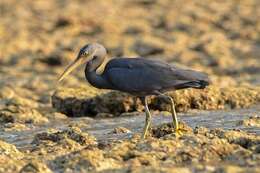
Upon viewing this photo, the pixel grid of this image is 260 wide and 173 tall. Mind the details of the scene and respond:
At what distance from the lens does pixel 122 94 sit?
46.0ft

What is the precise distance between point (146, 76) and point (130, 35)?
1524cm

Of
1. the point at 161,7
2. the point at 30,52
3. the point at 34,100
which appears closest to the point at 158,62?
the point at 34,100

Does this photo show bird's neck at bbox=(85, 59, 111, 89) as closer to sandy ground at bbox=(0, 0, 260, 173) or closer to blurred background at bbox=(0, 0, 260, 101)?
sandy ground at bbox=(0, 0, 260, 173)

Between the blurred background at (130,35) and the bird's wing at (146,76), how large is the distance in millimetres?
6673

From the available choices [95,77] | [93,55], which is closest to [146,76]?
[95,77]

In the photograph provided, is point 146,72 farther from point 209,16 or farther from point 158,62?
point 209,16

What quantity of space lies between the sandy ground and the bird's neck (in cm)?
57

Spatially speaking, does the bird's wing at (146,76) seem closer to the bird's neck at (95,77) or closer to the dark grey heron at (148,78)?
the dark grey heron at (148,78)

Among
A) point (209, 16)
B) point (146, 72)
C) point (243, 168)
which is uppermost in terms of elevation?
point (209, 16)

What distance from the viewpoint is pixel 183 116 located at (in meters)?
13.2

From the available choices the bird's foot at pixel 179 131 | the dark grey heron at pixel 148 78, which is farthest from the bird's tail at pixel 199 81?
the bird's foot at pixel 179 131

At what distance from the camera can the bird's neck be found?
11181 millimetres

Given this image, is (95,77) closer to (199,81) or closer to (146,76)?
(146,76)

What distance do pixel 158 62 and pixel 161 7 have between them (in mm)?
19713
